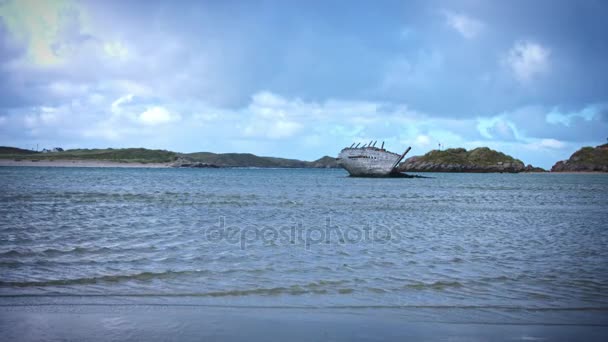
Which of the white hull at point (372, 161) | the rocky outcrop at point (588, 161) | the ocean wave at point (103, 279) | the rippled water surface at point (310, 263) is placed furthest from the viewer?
the rocky outcrop at point (588, 161)

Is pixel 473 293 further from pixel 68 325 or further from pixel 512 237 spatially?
pixel 512 237

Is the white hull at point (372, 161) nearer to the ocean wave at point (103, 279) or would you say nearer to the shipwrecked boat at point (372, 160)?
the shipwrecked boat at point (372, 160)

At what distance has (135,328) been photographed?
A: 6.65m

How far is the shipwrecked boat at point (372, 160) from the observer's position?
293 ft

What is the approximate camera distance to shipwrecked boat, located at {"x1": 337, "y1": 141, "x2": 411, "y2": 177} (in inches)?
3519

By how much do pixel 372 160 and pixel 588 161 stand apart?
13939 cm

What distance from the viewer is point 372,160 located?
9000cm

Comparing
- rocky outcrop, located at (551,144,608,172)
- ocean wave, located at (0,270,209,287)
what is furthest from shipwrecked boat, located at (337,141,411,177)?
rocky outcrop, located at (551,144,608,172)

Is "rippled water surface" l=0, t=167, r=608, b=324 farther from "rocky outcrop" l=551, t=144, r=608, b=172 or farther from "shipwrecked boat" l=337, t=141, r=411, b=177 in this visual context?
"rocky outcrop" l=551, t=144, r=608, b=172

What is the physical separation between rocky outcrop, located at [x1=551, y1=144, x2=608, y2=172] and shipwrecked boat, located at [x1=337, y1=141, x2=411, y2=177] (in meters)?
132

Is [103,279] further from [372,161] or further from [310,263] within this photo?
[372,161]

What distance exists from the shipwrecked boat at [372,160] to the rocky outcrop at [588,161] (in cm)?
13222

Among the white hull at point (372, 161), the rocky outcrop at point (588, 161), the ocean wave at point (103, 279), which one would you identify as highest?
the rocky outcrop at point (588, 161)

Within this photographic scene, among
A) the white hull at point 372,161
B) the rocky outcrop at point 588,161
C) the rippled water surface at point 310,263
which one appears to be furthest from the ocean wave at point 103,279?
the rocky outcrop at point 588,161
